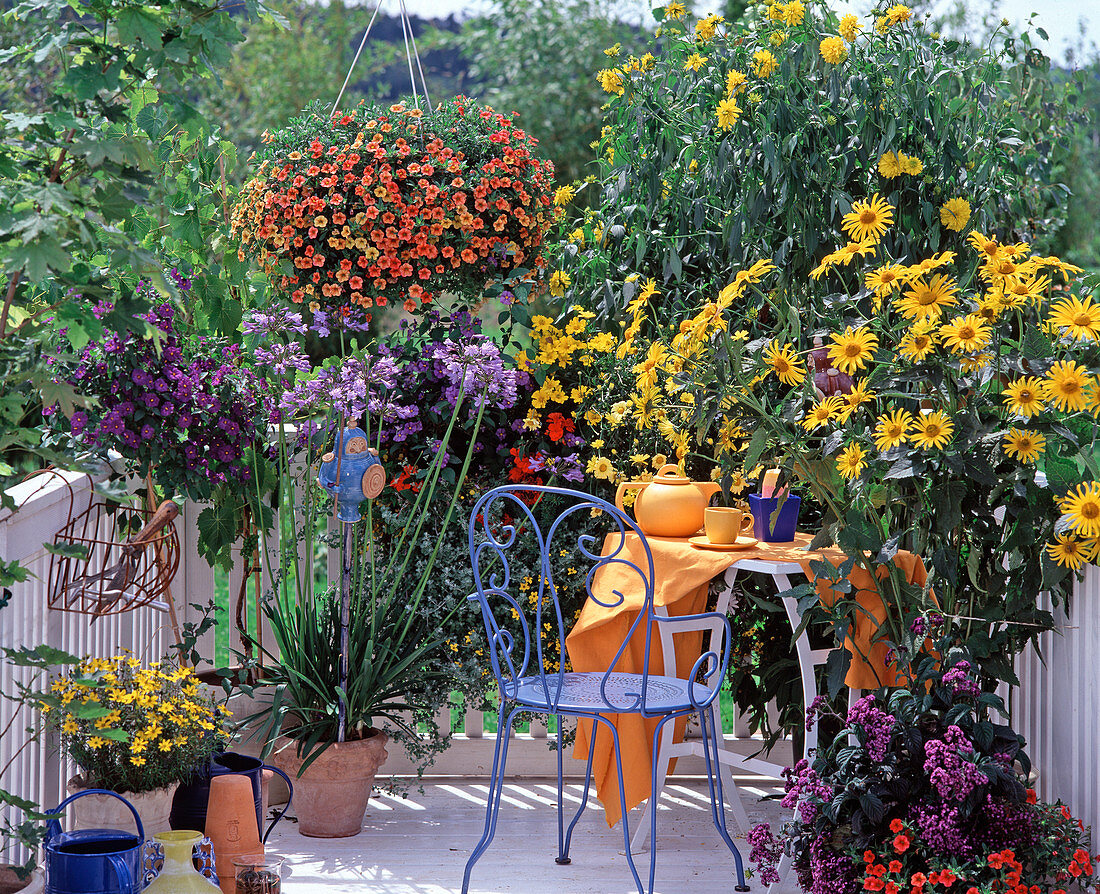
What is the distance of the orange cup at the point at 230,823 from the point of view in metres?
2.17

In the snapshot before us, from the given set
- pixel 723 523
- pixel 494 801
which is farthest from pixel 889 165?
pixel 494 801

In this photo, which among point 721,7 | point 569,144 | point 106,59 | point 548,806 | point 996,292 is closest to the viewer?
point 106,59

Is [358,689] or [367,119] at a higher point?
[367,119]

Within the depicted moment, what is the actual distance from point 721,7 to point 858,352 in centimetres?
904

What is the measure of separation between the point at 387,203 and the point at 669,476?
998mm

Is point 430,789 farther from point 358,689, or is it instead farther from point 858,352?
point 858,352

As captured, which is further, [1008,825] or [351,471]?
[351,471]

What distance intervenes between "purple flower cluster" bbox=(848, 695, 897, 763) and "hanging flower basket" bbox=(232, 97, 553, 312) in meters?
1.46

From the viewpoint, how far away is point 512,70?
9523mm

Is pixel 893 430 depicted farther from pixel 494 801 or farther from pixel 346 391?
pixel 346 391

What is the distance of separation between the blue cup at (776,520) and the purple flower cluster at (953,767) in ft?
2.19

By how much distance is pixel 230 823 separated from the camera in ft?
7.14

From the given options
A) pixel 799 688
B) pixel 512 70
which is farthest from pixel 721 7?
pixel 799 688

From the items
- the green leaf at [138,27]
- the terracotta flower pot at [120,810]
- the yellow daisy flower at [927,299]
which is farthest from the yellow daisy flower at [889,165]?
the terracotta flower pot at [120,810]
